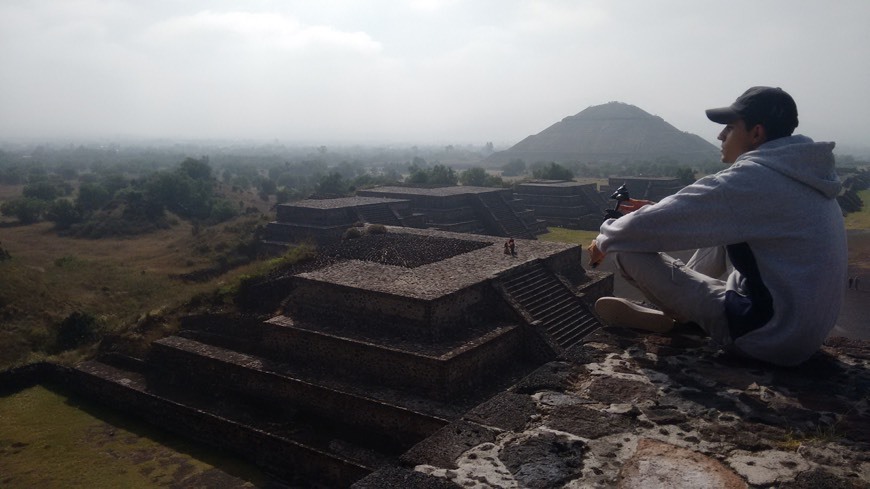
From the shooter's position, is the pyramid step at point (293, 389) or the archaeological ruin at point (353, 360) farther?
the archaeological ruin at point (353, 360)

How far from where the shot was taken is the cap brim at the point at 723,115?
2.79m

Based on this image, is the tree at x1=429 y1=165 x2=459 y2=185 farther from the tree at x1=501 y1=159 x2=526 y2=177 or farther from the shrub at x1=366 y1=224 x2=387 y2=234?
the tree at x1=501 y1=159 x2=526 y2=177

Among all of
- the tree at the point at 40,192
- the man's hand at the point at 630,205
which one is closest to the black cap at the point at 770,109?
the man's hand at the point at 630,205

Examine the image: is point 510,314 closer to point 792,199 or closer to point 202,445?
point 202,445

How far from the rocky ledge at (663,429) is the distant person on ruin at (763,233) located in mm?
255

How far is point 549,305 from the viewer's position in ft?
39.7

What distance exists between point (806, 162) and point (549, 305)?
9.67 metres

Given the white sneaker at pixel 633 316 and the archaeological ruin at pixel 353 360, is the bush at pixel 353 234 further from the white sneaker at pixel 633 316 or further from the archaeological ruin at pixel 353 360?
the white sneaker at pixel 633 316

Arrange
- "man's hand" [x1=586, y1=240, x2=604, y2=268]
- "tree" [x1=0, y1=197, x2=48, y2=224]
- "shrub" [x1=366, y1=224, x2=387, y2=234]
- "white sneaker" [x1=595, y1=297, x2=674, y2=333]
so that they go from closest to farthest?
"man's hand" [x1=586, y1=240, x2=604, y2=268] < "white sneaker" [x1=595, y1=297, x2=674, y2=333] < "shrub" [x1=366, y1=224, x2=387, y2=234] < "tree" [x1=0, y1=197, x2=48, y2=224]

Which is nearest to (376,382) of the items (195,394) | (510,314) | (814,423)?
(510,314)

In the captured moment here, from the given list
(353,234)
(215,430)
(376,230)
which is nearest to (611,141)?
(376,230)

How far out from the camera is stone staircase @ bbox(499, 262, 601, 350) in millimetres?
11273

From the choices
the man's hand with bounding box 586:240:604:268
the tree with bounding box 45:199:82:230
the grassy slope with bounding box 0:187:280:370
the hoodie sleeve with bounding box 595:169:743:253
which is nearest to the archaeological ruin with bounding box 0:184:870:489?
the man's hand with bounding box 586:240:604:268

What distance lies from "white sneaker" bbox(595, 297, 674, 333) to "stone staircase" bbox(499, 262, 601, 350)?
7488 mm
